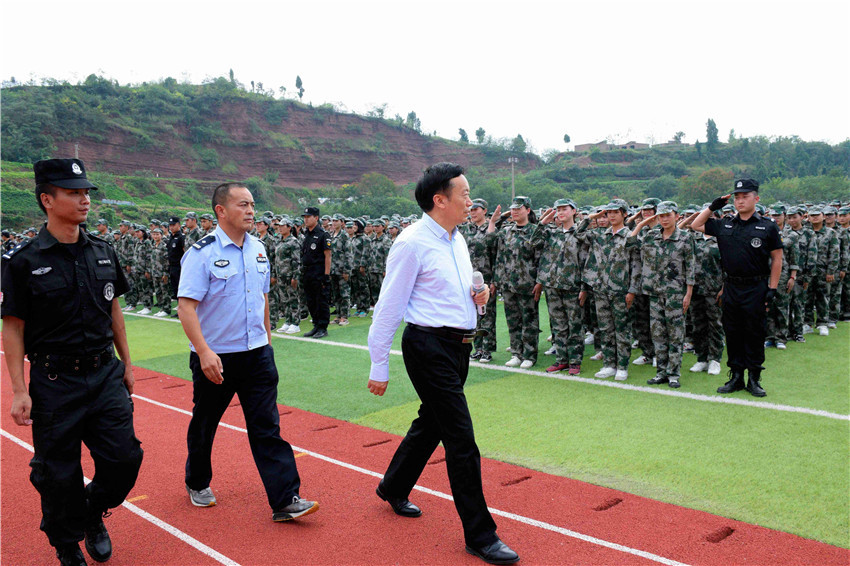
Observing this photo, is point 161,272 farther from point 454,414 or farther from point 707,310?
point 454,414

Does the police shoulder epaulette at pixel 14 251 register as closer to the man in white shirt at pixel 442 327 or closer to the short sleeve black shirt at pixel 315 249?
the man in white shirt at pixel 442 327

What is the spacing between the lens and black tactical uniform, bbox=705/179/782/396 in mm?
6155

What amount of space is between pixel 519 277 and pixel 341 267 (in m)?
5.87

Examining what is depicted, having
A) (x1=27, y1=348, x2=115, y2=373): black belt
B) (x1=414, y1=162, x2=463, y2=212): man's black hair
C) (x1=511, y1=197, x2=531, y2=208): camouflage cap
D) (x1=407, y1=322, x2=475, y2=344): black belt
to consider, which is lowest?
(x1=27, y1=348, x2=115, y2=373): black belt

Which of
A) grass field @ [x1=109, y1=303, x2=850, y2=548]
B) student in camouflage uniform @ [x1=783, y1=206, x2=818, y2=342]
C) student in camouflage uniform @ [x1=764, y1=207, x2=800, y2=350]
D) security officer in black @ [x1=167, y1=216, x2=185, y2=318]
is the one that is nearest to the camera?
grass field @ [x1=109, y1=303, x2=850, y2=548]

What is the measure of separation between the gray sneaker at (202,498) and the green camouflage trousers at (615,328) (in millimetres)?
5059

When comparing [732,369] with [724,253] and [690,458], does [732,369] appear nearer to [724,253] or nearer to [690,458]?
[724,253]

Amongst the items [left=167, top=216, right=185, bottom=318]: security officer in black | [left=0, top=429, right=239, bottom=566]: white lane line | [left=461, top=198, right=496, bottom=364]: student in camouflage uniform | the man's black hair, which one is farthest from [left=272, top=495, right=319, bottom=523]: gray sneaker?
[left=167, top=216, right=185, bottom=318]: security officer in black

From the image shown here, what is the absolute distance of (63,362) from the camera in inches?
122

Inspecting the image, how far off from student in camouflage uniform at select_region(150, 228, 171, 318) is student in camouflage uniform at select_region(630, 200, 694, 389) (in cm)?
1149

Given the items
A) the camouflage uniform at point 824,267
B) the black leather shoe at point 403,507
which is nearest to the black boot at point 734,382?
the black leather shoe at point 403,507

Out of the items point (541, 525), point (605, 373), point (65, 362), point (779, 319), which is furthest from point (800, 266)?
point (65, 362)

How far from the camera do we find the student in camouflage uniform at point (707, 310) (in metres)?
7.68

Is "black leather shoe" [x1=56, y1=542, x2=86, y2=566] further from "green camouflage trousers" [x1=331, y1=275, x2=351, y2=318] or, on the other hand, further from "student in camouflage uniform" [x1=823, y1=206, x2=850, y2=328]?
"student in camouflage uniform" [x1=823, y1=206, x2=850, y2=328]
